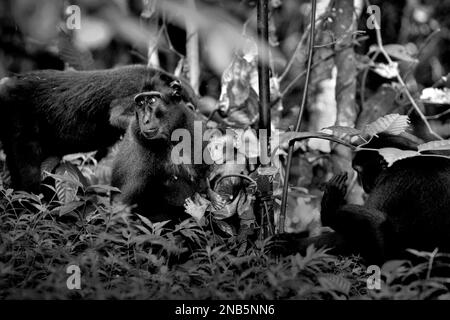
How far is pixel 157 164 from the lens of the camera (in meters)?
5.70

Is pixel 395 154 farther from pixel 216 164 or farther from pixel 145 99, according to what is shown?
pixel 145 99

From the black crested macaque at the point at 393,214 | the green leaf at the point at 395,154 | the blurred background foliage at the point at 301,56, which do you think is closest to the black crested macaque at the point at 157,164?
the blurred background foliage at the point at 301,56

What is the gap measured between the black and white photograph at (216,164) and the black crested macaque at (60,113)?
0.06ft

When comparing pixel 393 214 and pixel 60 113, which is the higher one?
pixel 60 113

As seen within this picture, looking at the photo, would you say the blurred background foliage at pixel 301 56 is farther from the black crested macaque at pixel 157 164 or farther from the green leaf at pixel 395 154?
the green leaf at pixel 395 154

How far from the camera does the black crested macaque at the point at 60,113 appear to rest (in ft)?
19.7

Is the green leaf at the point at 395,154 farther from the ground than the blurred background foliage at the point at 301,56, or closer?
closer

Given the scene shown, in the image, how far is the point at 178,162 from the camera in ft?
18.7

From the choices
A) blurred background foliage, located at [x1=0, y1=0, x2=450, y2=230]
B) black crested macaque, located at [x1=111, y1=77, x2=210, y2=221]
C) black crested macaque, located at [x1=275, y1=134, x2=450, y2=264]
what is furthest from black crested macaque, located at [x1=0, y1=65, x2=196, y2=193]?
black crested macaque, located at [x1=275, y1=134, x2=450, y2=264]

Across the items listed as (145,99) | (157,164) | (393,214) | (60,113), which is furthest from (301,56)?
(393,214)

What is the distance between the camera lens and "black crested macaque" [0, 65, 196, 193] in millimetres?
6020

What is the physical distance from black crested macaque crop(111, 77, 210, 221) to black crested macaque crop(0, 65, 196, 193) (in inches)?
12.7

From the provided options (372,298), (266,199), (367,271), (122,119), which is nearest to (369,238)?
(367,271)

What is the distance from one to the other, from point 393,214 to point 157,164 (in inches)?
89.0
